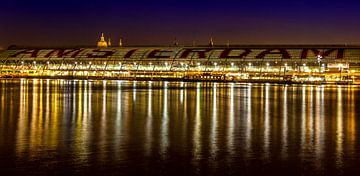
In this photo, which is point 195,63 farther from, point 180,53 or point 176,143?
point 176,143

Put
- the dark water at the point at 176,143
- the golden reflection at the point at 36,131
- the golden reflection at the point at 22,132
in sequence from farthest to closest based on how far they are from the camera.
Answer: the golden reflection at the point at 36,131
the golden reflection at the point at 22,132
the dark water at the point at 176,143

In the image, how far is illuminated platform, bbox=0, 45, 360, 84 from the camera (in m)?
121

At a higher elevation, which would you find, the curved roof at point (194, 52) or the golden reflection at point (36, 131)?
the curved roof at point (194, 52)

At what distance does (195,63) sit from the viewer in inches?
5256

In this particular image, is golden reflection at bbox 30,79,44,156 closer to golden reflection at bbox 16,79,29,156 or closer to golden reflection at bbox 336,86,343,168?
golden reflection at bbox 16,79,29,156

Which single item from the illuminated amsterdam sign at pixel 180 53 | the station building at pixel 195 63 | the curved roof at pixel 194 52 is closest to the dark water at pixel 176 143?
the station building at pixel 195 63

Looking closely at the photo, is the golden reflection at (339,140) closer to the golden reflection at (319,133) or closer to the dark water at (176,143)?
the dark water at (176,143)

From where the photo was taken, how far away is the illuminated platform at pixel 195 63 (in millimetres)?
120562

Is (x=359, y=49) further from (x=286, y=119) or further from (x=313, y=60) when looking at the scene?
(x=286, y=119)

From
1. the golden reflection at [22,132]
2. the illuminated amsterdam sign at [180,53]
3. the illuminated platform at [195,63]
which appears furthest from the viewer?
the illuminated amsterdam sign at [180,53]

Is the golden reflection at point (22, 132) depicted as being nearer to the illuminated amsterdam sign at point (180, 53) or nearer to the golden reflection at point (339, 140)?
the golden reflection at point (339, 140)

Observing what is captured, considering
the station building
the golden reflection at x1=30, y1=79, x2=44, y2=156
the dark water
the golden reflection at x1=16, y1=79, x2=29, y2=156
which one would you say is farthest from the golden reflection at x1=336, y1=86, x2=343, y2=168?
the station building

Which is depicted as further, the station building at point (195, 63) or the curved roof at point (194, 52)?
the curved roof at point (194, 52)

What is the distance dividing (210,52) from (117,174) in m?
123
